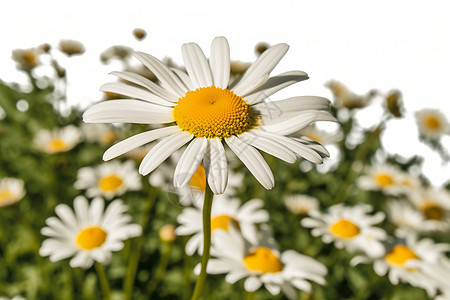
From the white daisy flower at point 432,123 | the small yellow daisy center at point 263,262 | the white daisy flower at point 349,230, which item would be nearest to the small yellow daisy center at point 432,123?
the white daisy flower at point 432,123

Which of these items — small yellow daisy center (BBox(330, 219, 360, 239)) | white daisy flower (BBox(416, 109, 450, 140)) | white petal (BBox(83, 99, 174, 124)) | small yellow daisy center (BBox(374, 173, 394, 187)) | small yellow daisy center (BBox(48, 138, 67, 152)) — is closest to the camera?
white petal (BBox(83, 99, 174, 124))

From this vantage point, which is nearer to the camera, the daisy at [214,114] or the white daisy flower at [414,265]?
the daisy at [214,114]

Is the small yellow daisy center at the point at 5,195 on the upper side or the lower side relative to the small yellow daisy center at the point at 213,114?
lower

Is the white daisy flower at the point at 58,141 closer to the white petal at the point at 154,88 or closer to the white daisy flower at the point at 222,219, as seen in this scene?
the white daisy flower at the point at 222,219

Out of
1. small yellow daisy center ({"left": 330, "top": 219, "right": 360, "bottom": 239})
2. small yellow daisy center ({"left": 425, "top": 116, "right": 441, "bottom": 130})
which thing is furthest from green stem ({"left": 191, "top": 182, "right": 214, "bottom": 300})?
small yellow daisy center ({"left": 425, "top": 116, "right": 441, "bottom": 130})

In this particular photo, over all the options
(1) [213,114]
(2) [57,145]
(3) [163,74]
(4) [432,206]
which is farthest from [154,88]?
(4) [432,206]

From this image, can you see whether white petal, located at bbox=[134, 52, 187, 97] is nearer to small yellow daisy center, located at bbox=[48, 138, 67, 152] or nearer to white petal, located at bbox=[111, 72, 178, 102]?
white petal, located at bbox=[111, 72, 178, 102]

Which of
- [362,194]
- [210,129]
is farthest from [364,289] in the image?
[210,129]

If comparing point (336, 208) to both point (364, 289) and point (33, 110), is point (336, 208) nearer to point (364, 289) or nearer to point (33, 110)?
point (364, 289)
